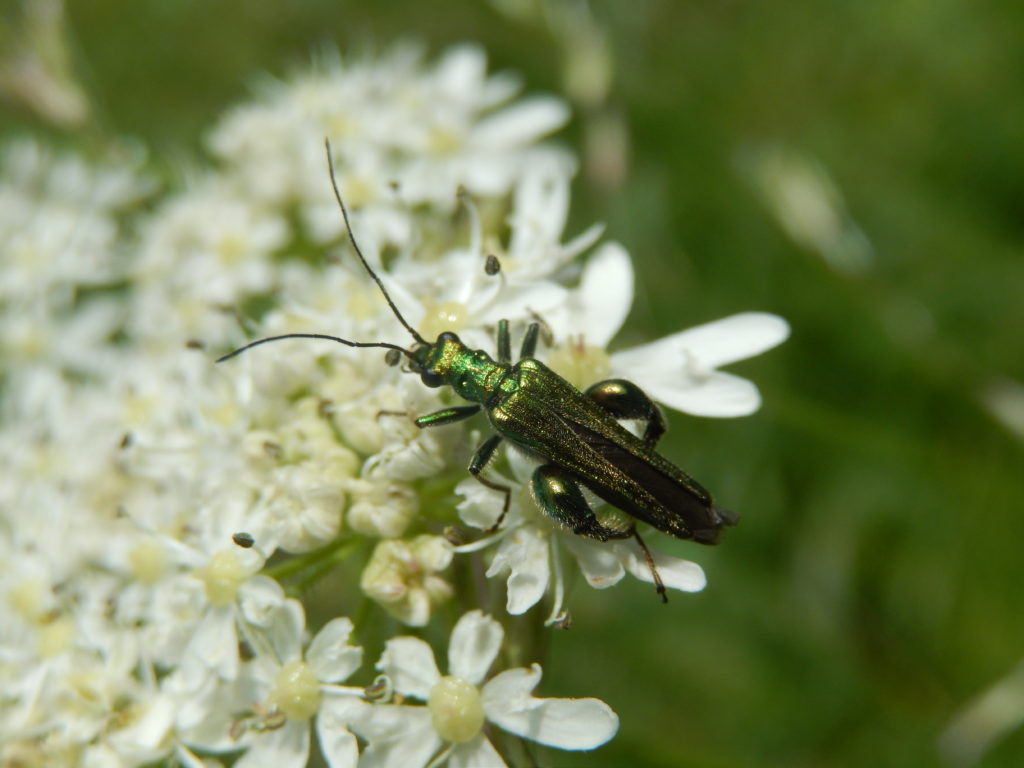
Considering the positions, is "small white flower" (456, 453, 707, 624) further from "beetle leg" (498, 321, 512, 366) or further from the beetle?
"beetle leg" (498, 321, 512, 366)

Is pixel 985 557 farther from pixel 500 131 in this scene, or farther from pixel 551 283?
pixel 500 131

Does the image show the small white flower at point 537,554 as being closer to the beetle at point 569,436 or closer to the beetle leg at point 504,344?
the beetle at point 569,436

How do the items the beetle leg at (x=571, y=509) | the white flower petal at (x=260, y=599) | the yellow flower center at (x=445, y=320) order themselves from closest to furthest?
the beetle leg at (x=571, y=509), the white flower petal at (x=260, y=599), the yellow flower center at (x=445, y=320)

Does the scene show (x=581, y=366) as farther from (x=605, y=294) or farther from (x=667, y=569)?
(x=667, y=569)

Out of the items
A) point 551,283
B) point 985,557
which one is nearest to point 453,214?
point 551,283

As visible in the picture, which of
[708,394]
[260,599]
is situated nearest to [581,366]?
[708,394]

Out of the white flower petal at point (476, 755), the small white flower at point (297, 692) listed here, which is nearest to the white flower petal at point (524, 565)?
the white flower petal at point (476, 755)
